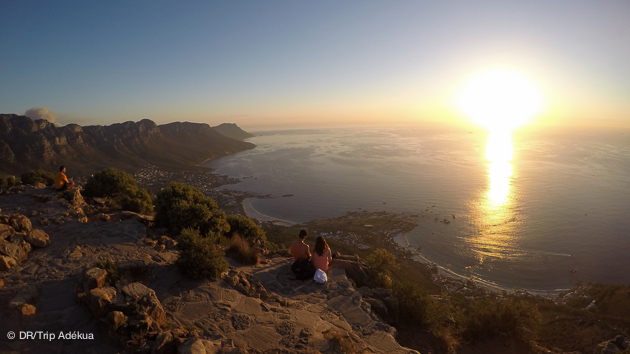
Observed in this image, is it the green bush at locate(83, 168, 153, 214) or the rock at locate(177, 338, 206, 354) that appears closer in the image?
the rock at locate(177, 338, 206, 354)

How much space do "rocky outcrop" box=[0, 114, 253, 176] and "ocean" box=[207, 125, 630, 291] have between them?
103 feet

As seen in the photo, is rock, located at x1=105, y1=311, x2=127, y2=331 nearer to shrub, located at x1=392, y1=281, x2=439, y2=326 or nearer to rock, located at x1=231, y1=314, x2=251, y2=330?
rock, located at x1=231, y1=314, x2=251, y2=330

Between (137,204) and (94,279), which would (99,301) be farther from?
(137,204)

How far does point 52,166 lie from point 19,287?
97.8 meters

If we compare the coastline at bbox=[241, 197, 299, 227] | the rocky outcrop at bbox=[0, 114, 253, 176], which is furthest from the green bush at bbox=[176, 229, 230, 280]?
the rocky outcrop at bbox=[0, 114, 253, 176]

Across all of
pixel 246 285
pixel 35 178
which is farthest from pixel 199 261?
pixel 35 178

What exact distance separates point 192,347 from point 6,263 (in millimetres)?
6699

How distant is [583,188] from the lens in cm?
7262

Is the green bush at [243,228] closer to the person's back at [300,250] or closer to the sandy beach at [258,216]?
the person's back at [300,250]

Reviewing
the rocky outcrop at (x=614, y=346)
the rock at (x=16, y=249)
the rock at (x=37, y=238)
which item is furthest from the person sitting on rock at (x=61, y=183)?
the rocky outcrop at (x=614, y=346)

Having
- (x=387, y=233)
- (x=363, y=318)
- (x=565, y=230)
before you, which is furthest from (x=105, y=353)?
(x=565, y=230)

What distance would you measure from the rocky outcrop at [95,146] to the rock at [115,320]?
9229 cm

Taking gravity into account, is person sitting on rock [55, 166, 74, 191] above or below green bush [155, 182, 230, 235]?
above

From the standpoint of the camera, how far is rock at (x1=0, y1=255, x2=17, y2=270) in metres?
7.76
